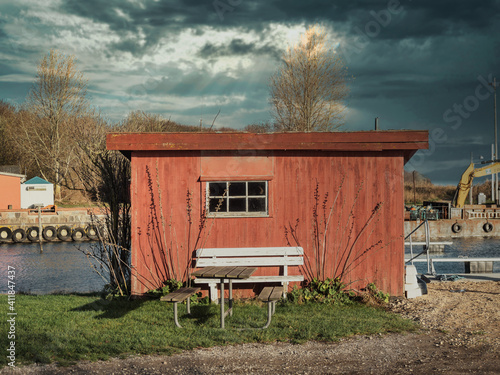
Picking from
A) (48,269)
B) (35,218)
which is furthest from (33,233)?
(48,269)

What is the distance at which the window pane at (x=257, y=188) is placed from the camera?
29.5 feet

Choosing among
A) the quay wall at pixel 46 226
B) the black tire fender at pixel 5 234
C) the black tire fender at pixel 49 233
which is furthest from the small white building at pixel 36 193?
the black tire fender at pixel 49 233

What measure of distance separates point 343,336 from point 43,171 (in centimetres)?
4471

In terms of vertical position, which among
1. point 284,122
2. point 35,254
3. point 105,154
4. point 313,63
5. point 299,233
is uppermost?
point 313,63

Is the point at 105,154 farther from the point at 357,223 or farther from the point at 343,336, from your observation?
the point at 343,336

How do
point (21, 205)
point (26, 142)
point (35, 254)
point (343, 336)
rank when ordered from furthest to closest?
point (26, 142) → point (21, 205) → point (35, 254) → point (343, 336)

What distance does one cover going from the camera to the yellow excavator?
117ft

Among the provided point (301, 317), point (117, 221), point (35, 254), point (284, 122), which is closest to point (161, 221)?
point (117, 221)

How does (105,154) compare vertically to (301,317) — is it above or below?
above

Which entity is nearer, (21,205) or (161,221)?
(161,221)

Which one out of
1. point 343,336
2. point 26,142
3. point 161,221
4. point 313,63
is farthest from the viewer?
A: point 26,142

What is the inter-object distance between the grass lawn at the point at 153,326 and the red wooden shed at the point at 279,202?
3.18ft

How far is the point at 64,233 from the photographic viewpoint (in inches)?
1298

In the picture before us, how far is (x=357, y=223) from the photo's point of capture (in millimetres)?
8961
